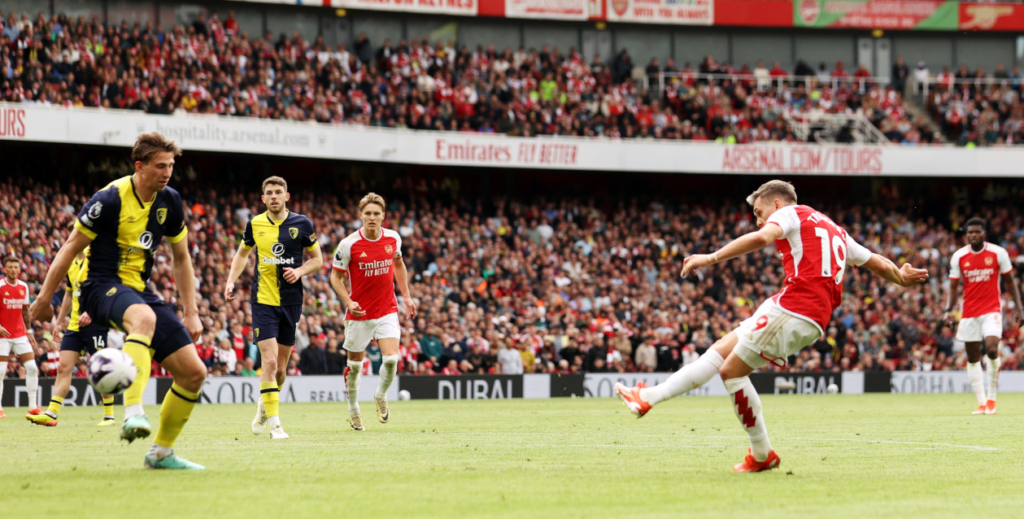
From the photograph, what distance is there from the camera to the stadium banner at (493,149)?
27172mm

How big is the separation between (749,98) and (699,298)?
9385 mm

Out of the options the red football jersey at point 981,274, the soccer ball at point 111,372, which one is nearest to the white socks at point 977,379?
the red football jersey at point 981,274

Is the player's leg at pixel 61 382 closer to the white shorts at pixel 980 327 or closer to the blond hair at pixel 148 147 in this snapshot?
the blond hair at pixel 148 147

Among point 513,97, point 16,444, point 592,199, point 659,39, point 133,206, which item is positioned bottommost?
point 16,444

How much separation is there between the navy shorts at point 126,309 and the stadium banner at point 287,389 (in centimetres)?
1393

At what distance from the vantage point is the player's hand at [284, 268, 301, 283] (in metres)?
11.6

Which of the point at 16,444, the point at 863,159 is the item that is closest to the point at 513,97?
the point at 863,159

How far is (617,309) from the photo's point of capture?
98.9ft

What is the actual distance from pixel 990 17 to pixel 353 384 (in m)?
36.5

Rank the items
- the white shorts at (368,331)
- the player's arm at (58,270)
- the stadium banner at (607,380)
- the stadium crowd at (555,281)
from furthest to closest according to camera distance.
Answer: the stadium banner at (607,380), the stadium crowd at (555,281), the white shorts at (368,331), the player's arm at (58,270)

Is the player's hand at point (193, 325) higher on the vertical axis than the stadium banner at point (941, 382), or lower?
higher

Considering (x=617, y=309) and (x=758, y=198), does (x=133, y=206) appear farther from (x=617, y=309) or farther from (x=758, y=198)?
(x=617, y=309)

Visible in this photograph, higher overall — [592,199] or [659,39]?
[659,39]

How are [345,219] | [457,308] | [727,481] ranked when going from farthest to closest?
[345,219], [457,308], [727,481]
